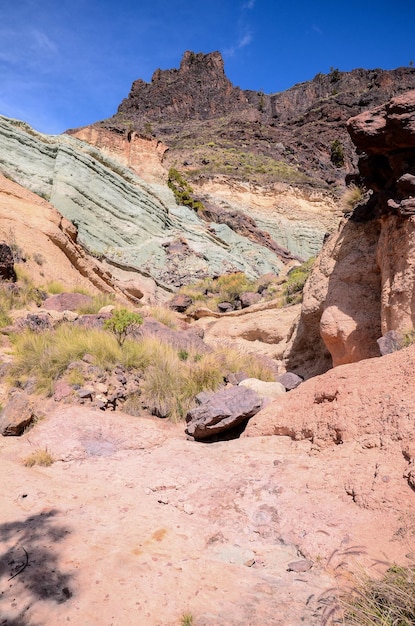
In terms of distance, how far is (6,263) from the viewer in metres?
8.82

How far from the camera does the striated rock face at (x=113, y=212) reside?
17.4 metres

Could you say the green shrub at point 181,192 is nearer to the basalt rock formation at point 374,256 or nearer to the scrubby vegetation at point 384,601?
the basalt rock formation at point 374,256

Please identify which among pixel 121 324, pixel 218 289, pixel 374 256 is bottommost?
pixel 121 324

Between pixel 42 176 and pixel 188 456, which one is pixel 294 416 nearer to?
pixel 188 456

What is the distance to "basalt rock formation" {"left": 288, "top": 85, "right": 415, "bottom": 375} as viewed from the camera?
4.71 m

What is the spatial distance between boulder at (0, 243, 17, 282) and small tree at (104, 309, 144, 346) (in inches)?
140

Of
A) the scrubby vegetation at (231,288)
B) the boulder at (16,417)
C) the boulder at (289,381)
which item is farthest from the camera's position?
the scrubby vegetation at (231,288)

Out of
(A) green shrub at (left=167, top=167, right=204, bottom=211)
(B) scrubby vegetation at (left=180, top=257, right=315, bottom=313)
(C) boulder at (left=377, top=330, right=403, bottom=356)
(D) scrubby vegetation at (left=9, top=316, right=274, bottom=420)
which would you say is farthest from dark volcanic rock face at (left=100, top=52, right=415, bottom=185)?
(C) boulder at (left=377, top=330, right=403, bottom=356)

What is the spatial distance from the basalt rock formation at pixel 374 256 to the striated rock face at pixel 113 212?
39.4ft

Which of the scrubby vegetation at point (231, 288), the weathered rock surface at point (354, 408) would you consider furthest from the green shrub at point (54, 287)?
the weathered rock surface at point (354, 408)

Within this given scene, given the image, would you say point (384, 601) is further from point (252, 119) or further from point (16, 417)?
point (252, 119)

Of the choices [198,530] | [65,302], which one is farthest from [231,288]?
[198,530]

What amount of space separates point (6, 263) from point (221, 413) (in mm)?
6679

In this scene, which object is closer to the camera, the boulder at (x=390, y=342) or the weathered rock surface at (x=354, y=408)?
the weathered rock surface at (x=354, y=408)
